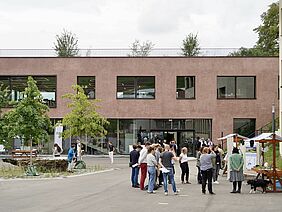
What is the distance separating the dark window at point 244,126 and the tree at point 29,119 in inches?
991

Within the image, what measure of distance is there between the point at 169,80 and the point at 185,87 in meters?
1.62

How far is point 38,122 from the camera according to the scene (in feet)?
102

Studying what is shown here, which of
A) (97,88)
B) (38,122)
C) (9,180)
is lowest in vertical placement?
(9,180)

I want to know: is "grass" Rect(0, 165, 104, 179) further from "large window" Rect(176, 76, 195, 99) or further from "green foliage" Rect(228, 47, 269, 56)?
"green foliage" Rect(228, 47, 269, 56)

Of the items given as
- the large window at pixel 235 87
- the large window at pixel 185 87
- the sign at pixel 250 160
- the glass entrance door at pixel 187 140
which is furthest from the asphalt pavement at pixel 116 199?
the large window at pixel 235 87

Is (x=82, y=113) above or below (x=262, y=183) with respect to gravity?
above

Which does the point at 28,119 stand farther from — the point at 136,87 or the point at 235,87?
the point at 235,87

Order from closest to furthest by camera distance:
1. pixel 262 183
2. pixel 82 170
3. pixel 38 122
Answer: pixel 262 183, pixel 38 122, pixel 82 170

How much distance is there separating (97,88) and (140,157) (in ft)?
103

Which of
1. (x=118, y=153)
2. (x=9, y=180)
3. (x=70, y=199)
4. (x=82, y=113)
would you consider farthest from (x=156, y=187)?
(x=118, y=153)

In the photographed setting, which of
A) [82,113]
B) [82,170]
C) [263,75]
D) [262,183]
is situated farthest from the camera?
[263,75]

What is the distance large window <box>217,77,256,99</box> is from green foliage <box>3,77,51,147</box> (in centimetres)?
2472

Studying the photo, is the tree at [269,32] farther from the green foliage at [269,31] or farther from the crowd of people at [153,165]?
the crowd of people at [153,165]

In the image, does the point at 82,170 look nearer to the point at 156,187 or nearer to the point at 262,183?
the point at 156,187
